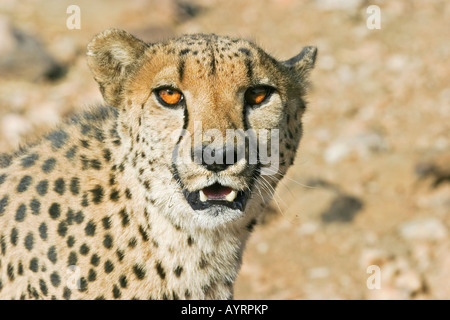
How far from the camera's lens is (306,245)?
6758 mm

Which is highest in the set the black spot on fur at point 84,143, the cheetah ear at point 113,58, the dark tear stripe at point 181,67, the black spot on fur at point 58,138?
the cheetah ear at point 113,58

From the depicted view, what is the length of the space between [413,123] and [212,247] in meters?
5.04

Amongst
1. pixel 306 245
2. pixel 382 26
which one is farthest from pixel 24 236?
pixel 382 26

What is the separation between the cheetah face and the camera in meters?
3.36

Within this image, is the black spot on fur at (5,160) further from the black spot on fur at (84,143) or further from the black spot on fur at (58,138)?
the black spot on fur at (84,143)

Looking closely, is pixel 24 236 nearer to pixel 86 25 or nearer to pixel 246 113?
pixel 246 113

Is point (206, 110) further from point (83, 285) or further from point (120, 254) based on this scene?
point (83, 285)

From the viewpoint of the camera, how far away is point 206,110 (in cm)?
345

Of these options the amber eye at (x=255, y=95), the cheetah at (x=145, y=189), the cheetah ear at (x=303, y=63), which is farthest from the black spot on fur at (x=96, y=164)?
the cheetah ear at (x=303, y=63)

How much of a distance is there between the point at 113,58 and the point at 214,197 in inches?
36.6

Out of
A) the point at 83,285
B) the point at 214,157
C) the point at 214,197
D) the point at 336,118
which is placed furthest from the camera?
the point at 336,118

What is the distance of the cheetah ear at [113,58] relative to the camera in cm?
378

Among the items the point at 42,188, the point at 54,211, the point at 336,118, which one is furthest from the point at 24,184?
the point at 336,118

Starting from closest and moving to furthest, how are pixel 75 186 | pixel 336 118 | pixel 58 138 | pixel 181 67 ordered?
1. pixel 181 67
2. pixel 75 186
3. pixel 58 138
4. pixel 336 118
